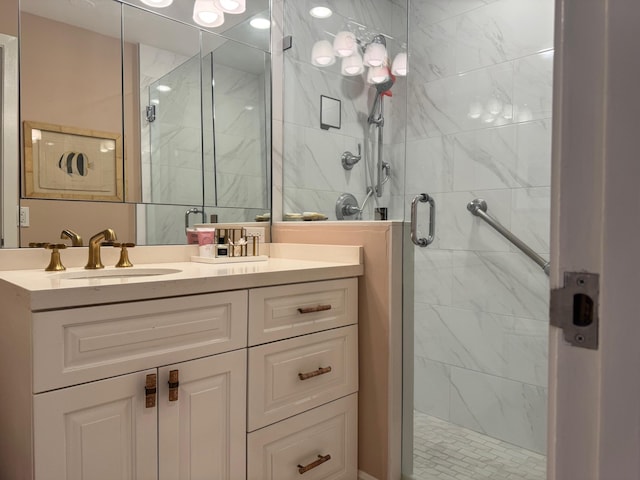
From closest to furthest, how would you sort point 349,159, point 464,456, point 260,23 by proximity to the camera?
1. point 464,456
2. point 260,23
3. point 349,159

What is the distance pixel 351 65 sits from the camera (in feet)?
7.50

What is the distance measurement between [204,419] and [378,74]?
1666 millimetres

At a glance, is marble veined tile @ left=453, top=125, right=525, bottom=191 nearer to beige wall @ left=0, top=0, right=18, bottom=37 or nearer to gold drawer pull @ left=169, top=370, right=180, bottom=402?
gold drawer pull @ left=169, top=370, right=180, bottom=402

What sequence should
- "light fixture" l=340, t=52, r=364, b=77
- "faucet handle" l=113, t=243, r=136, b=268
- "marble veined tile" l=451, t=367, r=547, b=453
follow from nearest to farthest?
"faucet handle" l=113, t=243, r=136, b=268 → "marble veined tile" l=451, t=367, r=547, b=453 → "light fixture" l=340, t=52, r=364, b=77

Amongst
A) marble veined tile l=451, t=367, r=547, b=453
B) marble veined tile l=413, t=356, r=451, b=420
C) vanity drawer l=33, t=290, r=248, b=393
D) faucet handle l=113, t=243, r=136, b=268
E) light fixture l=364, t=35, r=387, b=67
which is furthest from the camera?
light fixture l=364, t=35, r=387, b=67

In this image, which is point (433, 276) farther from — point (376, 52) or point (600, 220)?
point (600, 220)

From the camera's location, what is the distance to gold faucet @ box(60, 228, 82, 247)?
61.2 inches

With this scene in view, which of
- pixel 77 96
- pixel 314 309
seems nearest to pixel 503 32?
pixel 314 309

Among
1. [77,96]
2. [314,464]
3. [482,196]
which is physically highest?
[77,96]

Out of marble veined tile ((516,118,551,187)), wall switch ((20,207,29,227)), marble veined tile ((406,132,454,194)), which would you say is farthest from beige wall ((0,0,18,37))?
marble veined tile ((516,118,551,187))

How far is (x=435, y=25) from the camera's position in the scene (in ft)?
7.15

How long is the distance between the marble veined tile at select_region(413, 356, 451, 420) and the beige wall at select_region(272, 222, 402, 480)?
0.91 feet

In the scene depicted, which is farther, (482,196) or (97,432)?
(482,196)

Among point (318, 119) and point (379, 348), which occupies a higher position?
point (318, 119)
